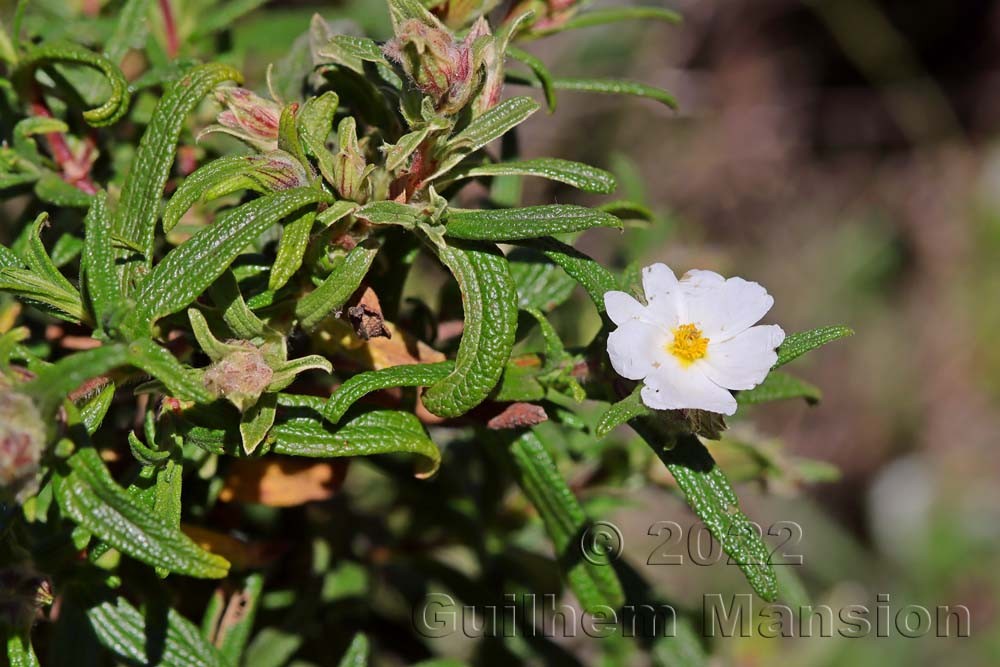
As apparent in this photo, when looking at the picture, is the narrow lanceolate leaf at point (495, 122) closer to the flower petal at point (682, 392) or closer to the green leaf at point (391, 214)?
the green leaf at point (391, 214)

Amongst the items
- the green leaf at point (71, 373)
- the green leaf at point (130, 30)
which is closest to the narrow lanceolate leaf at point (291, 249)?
the green leaf at point (71, 373)

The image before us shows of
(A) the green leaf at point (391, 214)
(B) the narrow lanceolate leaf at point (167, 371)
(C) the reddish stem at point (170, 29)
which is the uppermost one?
(C) the reddish stem at point (170, 29)

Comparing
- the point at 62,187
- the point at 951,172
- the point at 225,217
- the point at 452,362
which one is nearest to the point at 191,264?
the point at 225,217

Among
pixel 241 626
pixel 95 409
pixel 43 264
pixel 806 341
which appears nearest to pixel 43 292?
pixel 43 264

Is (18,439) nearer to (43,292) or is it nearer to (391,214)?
(43,292)

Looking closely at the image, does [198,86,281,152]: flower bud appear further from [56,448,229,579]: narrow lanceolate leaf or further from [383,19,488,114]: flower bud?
[56,448,229,579]: narrow lanceolate leaf

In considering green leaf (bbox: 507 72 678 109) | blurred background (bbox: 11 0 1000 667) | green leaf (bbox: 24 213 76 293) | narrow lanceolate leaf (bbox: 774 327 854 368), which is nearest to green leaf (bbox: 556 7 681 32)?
green leaf (bbox: 507 72 678 109)
